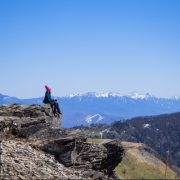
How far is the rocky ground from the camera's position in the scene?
111ft

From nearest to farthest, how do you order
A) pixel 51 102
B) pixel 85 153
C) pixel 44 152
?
pixel 44 152, pixel 85 153, pixel 51 102

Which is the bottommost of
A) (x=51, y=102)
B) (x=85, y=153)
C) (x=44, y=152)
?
(x=85, y=153)

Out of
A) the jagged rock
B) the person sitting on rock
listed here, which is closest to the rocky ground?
the jagged rock

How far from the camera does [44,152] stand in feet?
126

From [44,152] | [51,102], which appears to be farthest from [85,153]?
[51,102]

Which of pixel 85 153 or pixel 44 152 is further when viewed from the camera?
pixel 85 153

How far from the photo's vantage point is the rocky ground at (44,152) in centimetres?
3372

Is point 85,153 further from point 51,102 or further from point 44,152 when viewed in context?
point 51,102

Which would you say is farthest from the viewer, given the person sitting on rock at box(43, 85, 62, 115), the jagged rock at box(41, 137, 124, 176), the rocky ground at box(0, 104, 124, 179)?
the person sitting on rock at box(43, 85, 62, 115)

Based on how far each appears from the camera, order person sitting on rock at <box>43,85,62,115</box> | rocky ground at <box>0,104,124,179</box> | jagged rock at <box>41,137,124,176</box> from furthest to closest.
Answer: person sitting on rock at <box>43,85,62,115</box> < jagged rock at <box>41,137,124,176</box> < rocky ground at <box>0,104,124,179</box>

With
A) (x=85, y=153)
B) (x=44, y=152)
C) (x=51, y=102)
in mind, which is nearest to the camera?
(x=44, y=152)

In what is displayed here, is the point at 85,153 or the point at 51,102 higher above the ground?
the point at 51,102

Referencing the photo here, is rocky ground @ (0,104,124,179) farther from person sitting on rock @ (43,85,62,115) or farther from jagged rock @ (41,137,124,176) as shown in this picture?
person sitting on rock @ (43,85,62,115)

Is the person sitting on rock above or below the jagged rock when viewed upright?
above
